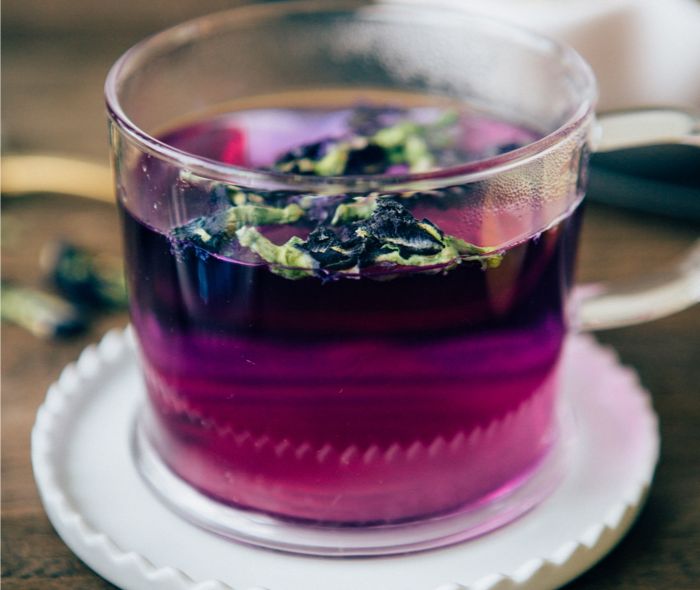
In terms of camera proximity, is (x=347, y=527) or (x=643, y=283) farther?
(x=643, y=283)

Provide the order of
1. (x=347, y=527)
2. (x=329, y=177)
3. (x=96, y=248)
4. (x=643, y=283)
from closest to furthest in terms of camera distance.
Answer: (x=329, y=177)
(x=347, y=527)
(x=643, y=283)
(x=96, y=248)

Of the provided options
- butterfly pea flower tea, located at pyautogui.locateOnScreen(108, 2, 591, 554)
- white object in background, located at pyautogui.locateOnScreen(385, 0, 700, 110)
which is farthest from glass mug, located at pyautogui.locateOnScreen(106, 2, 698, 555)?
white object in background, located at pyautogui.locateOnScreen(385, 0, 700, 110)

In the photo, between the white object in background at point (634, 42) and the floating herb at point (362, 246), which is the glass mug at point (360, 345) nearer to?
the floating herb at point (362, 246)

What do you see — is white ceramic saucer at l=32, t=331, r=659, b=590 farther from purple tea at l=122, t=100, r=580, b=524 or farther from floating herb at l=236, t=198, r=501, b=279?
floating herb at l=236, t=198, r=501, b=279

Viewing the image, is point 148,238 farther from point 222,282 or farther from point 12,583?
point 12,583

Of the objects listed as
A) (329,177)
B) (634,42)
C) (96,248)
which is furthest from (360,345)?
(634,42)

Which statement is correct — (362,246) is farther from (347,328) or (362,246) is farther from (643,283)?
(643,283)
